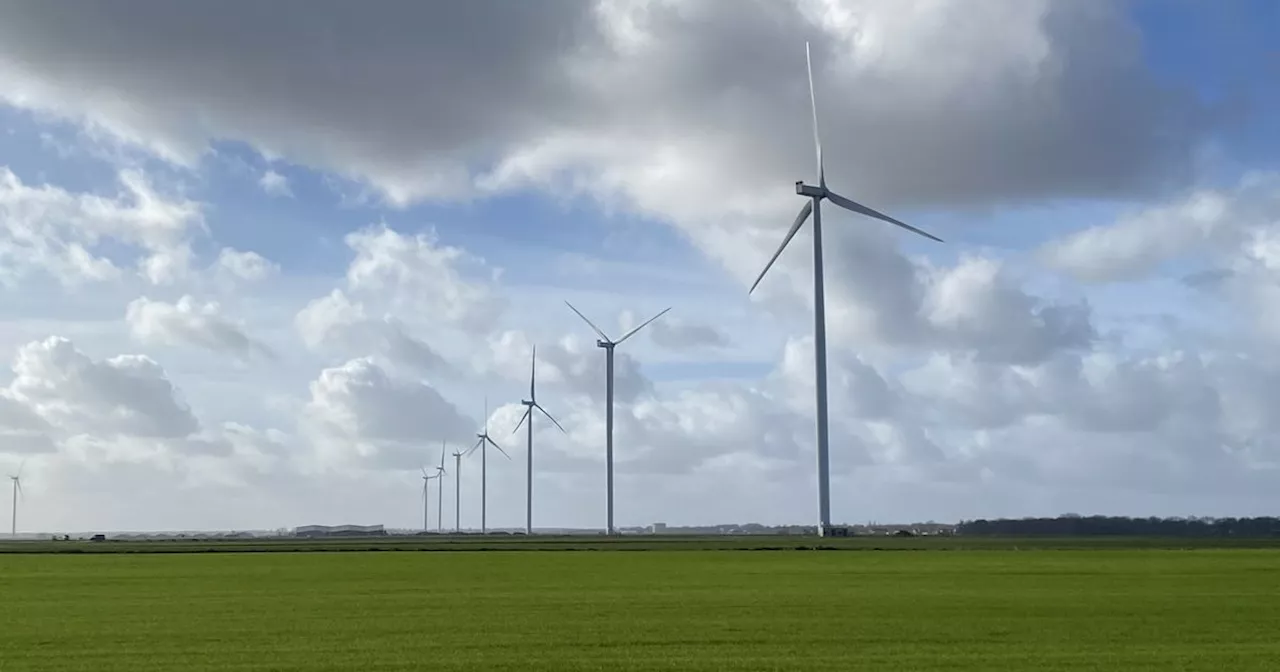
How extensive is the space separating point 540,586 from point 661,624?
16161 mm

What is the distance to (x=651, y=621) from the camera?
1179 inches

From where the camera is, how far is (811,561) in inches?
2672

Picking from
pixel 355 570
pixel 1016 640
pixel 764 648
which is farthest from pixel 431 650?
pixel 355 570

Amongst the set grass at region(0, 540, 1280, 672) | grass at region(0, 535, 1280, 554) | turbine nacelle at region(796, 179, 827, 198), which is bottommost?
grass at region(0, 535, 1280, 554)

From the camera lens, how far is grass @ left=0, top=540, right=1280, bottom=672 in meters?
23.0

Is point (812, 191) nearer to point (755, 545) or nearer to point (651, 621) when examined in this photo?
point (755, 545)

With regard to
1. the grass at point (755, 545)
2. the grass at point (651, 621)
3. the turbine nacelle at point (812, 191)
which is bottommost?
the grass at point (755, 545)

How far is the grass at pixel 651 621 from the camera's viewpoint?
75.5 feet

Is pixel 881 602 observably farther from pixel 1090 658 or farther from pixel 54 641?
pixel 54 641

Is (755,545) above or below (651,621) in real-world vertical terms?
below

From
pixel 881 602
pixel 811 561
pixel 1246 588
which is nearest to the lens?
pixel 881 602

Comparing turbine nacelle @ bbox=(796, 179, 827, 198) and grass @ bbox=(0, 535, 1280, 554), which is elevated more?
turbine nacelle @ bbox=(796, 179, 827, 198)

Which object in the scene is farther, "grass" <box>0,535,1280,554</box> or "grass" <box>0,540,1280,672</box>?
"grass" <box>0,535,1280,554</box>

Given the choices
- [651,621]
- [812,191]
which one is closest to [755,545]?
[812,191]
